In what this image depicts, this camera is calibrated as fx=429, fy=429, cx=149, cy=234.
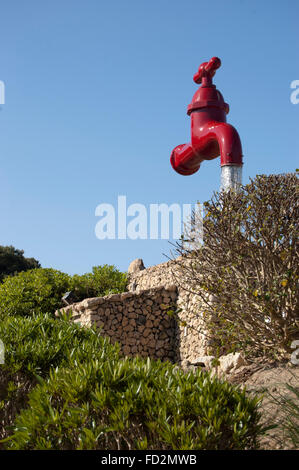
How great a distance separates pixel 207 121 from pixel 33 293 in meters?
6.62

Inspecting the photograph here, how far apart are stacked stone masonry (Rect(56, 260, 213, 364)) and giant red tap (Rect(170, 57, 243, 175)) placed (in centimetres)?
271

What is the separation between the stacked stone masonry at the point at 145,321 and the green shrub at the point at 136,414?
5987 mm

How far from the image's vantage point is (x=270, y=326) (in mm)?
5406

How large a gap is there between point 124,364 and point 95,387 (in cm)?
28

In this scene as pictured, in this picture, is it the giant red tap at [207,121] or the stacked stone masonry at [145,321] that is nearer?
the giant red tap at [207,121]

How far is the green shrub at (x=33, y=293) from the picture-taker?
11609mm

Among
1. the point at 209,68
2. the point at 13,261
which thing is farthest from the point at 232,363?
the point at 13,261

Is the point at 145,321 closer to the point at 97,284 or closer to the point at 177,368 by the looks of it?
the point at 97,284

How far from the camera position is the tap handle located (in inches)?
388

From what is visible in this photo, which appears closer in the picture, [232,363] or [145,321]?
[232,363]

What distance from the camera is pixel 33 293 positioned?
11984 millimetres

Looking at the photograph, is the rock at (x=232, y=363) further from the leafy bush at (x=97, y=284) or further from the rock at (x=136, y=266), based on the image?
the rock at (x=136, y=266)

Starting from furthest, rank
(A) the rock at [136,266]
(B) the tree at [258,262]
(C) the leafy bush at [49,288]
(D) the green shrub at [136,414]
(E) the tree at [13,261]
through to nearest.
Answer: (E) the tree at [13,261]
(A) the rock at [136,266]
(C) the leafy bush at [49,288]
(B) the tree at [258,262]
(D) the green shrub at [136,414]

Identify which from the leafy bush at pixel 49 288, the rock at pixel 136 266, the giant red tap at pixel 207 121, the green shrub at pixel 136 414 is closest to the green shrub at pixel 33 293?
the leafy bush at pixel 49 288
